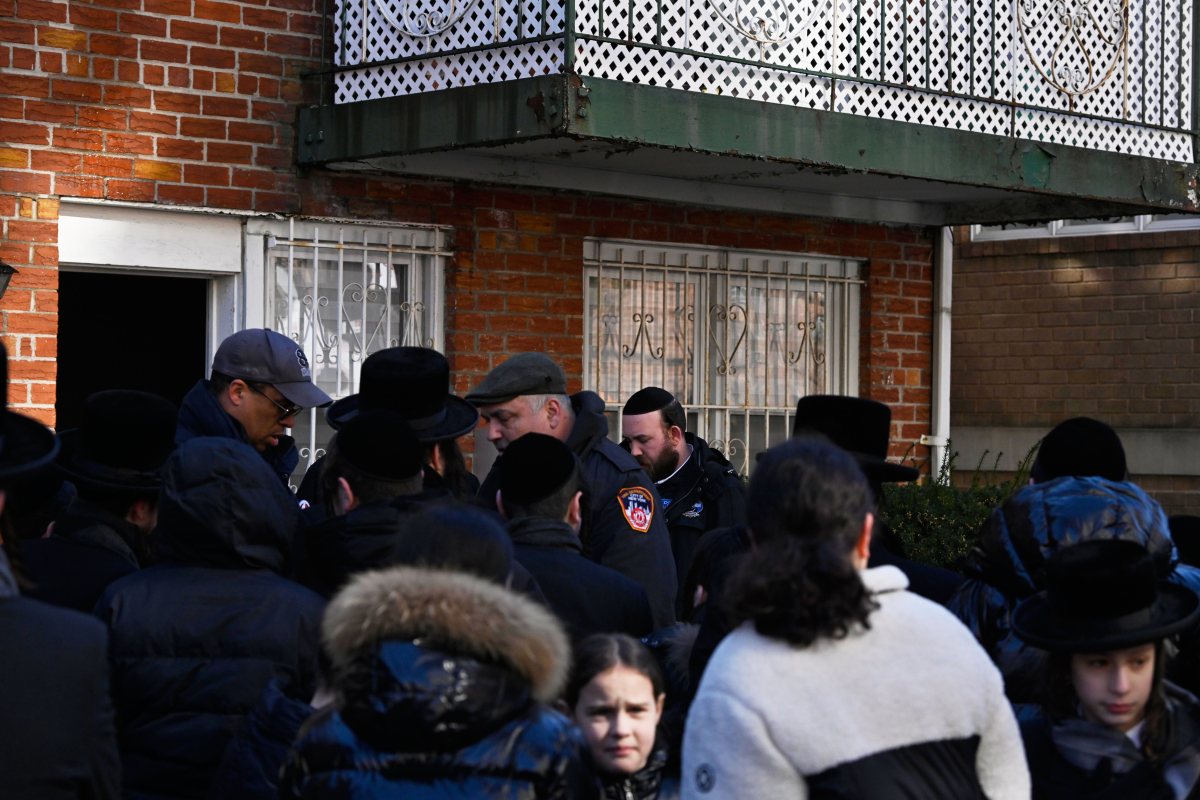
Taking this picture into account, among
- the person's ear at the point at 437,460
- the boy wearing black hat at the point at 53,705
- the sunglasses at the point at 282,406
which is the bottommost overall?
the boy wearing black hat at the point at 53,705

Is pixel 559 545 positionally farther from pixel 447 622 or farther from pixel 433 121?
pixel 433 121

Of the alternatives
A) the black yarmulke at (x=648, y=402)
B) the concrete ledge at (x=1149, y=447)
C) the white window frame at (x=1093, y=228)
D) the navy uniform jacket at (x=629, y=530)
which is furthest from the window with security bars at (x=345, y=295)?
the white window frame at (x=1093, y=228)

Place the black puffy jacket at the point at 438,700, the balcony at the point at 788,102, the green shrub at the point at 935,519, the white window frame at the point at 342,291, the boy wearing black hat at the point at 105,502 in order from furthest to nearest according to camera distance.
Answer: the green shrub at the point at 935,519
the white window frame at the point at 342,291
the balcony at the point at 788,102
the boy wearing black hat at the point at 105,502
the black puffy jacket at the point at 438,700

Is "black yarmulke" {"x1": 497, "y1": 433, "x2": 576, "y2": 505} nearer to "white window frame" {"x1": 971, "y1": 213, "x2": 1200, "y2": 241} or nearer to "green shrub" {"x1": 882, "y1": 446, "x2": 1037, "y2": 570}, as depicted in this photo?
"green shrub" {"x1": 882, "y1": 446, "x2": 1037, "y2": 570}

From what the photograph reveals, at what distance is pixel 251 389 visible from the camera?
6.00m

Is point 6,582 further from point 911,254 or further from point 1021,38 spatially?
point 911,254

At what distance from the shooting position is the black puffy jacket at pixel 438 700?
2.79 metres

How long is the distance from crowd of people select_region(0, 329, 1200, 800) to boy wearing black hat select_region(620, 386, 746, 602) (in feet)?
3.84

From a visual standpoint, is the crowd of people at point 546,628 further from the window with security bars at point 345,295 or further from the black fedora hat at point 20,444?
the window with security bars at point 345,295

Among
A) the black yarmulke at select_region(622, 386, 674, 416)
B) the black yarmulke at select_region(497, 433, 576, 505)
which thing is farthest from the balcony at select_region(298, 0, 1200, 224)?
the black yarmulke at select_region(497, 433, 576, 505)

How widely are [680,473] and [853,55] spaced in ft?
8.54

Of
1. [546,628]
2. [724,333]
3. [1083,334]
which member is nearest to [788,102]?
[724,333]

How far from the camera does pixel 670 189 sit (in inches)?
353

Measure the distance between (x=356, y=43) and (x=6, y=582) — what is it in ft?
17.6
